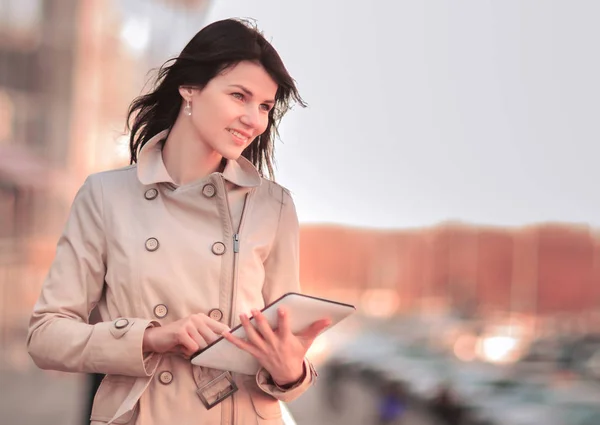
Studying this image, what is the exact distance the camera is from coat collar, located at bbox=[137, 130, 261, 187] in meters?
1.68

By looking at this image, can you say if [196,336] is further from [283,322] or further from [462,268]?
[462,268]

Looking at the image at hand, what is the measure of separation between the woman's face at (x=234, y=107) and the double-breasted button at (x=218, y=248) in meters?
0.13

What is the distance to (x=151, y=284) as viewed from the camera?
162cm

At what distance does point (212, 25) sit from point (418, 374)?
23799mm

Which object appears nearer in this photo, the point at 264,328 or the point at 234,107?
the point at 264,328

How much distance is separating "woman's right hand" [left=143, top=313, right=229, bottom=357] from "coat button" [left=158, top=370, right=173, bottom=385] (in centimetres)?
8

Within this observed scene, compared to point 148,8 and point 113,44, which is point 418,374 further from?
point 148,8

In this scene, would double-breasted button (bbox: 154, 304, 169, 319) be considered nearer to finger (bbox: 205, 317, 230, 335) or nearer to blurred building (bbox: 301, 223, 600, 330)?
finger (bbox: 205, 317, 230, 335)

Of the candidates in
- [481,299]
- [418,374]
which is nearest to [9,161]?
[418,374]

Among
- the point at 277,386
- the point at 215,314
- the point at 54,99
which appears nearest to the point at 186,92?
the point at 215,314

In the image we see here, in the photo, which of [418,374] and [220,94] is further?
[418,374]

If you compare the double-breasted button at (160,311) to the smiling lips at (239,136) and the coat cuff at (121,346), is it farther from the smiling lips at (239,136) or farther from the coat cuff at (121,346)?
the smiling lips at (239,136)

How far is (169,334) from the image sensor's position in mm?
1542

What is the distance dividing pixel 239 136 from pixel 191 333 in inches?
12.0
